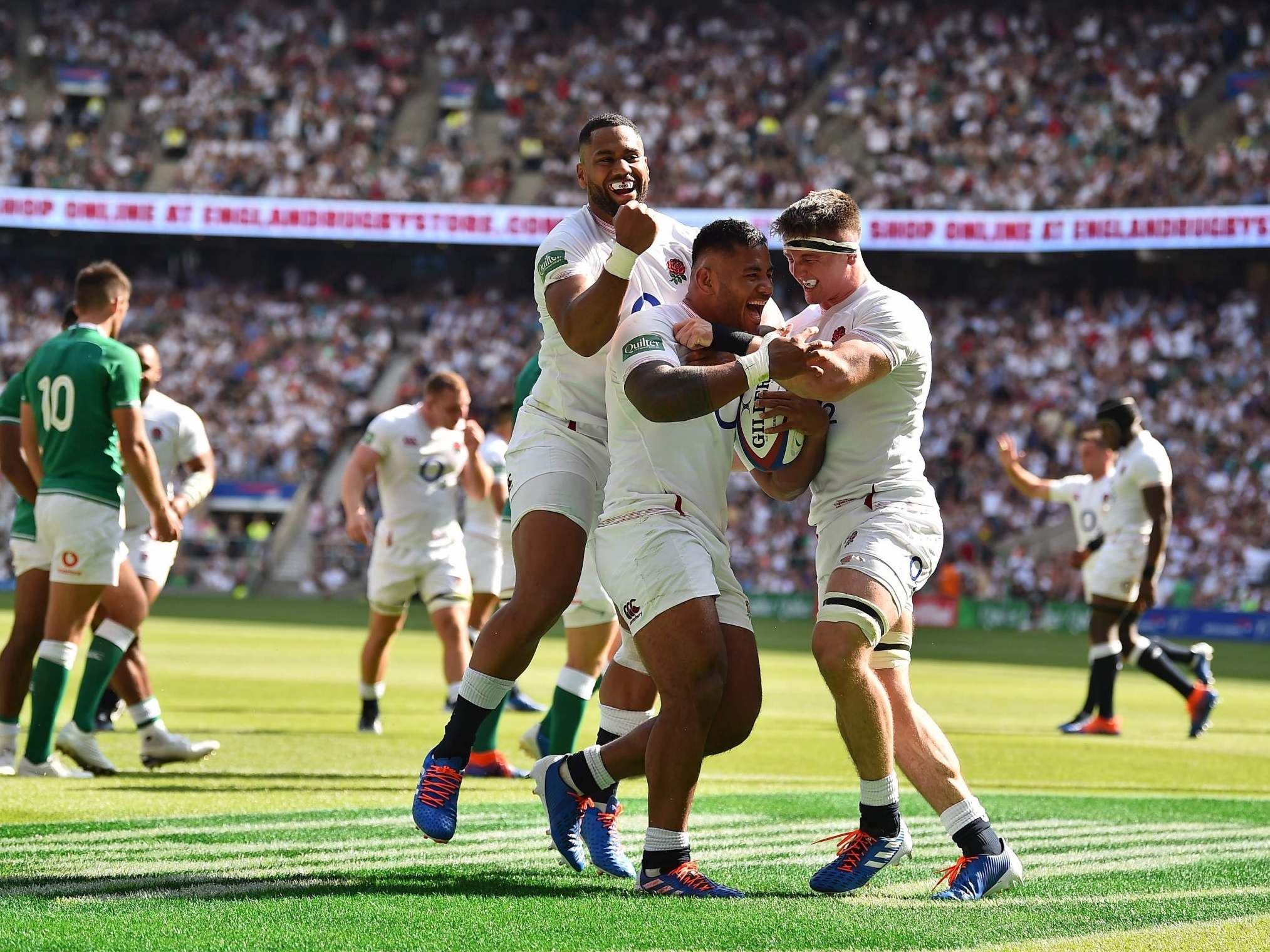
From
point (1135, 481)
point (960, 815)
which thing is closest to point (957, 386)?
A: point (1135, 481)

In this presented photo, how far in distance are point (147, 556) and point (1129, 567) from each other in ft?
25.9

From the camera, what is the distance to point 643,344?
5309 millimetres

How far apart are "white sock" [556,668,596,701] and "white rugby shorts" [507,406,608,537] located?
2240 mm

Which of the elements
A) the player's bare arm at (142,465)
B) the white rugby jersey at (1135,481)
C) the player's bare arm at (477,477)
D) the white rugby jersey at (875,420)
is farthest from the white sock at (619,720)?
the white rugby jersey at (1135,481)

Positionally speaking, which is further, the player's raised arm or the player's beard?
the player's raised arm

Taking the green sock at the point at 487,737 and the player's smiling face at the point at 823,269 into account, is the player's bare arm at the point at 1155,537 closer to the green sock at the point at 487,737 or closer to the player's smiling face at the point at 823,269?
the green sock at the point at 487,737

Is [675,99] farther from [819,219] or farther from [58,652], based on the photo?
[819,219]

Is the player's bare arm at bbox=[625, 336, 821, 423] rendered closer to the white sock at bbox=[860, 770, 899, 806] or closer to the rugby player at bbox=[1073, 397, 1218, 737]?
the white sock at bbox=[860, 770, 899, 806]

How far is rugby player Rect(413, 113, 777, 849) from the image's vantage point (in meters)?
5.73

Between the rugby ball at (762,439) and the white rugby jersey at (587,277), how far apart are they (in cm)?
54

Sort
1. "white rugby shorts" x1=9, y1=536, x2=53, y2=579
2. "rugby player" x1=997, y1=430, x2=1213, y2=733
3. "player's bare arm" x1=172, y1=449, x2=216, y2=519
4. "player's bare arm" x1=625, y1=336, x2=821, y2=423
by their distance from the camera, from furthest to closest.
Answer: "rugby player" x1=997, y1=430, x2=1213, y2=733
"player's bare arm" x1=172, y1=449, x2=216, y2=519
"white rugby shorts" x1=9, y1=536, x2=53, y2=579
"player's bare arm" x1=625, y1=336, x2=821, y2=423

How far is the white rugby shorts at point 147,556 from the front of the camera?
31.9 feet

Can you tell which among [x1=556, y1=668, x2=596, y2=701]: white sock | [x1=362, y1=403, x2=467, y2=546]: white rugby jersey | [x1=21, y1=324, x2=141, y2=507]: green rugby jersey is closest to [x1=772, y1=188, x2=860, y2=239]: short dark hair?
[x1=556, y1=668, x2=596, y2=701]: white sock

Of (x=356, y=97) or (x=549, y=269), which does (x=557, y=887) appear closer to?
(x=549, y=269)
